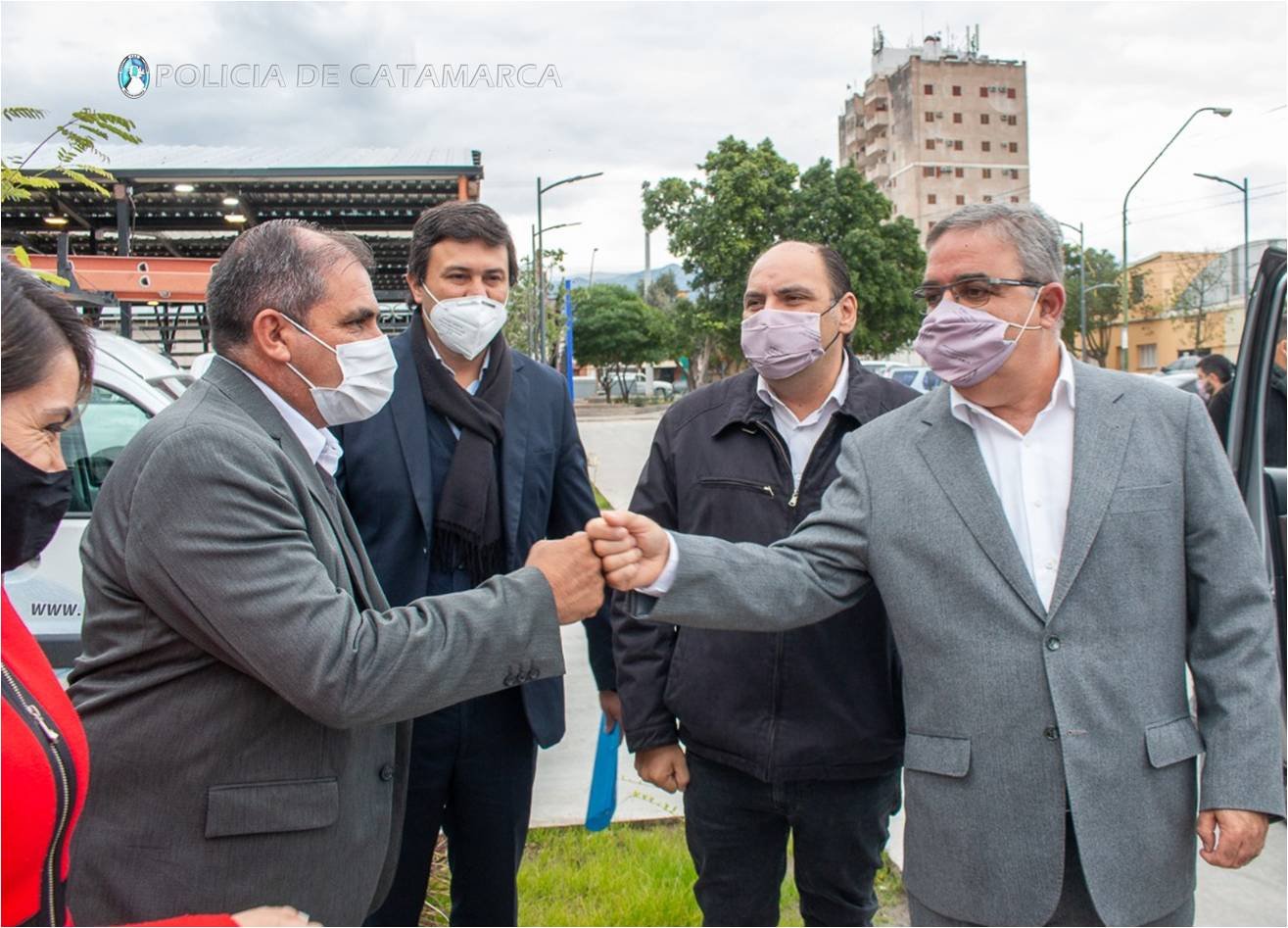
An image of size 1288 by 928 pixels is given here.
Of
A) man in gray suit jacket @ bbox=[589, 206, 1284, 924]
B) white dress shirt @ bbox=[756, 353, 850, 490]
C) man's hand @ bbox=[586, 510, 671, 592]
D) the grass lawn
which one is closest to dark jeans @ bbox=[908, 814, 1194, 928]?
man in gray suit jacket @ bbox=[589, 206, 1284, 924]

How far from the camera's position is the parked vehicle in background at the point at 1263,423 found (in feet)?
13.0

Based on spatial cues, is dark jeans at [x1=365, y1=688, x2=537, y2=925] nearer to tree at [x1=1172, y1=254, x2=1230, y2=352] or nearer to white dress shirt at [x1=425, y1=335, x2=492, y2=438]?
white dress shirt at [x1=425, y1=335, x2=492, y2=438]

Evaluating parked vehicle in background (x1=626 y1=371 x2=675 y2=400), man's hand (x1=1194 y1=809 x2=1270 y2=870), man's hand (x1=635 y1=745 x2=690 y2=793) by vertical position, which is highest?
man's hand (x1=1194 y1=809 x2=1270 y2=870)

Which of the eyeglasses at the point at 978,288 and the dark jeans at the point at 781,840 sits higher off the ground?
the eyeglasses at the point at 978,288

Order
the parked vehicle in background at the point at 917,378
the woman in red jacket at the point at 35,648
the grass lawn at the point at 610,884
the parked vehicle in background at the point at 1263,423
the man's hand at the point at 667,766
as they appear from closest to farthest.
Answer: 1. the woman in red jacket at the point at 35,648
2. the man's hand at the point at 667,766
3. the grass lawn at the point at 610,884
4. the parked vehicle in background at the point at 1263,423
5. the parked vehicle in background at the point at 917,378

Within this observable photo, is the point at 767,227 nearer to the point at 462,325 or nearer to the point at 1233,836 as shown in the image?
the point at 462,325

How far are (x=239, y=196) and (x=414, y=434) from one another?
33.2 feet

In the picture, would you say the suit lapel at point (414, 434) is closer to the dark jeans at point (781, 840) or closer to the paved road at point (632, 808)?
the dark jeans at point (781, 840)

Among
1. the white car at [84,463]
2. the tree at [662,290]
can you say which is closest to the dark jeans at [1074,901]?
the white car at [84,463]

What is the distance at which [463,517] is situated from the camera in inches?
108

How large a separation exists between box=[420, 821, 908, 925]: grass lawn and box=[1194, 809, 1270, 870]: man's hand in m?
1.85

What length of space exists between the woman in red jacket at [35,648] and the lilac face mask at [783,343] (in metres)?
1.76

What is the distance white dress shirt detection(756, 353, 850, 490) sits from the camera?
290cm

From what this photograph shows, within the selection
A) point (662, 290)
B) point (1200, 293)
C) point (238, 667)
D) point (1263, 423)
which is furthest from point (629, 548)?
point (662, 290)
